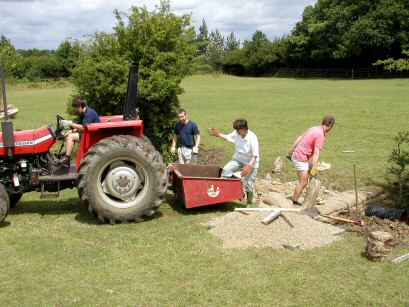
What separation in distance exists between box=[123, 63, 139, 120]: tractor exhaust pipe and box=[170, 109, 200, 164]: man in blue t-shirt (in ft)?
6.56

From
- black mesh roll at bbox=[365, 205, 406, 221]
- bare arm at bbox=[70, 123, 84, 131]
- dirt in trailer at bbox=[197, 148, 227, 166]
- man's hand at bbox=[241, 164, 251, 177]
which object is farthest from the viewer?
dirt in trailer at bbox=[197, 148, 227, 166]

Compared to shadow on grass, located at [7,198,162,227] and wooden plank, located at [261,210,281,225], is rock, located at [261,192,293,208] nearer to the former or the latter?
wooden plank, located at [261,210,281,225]

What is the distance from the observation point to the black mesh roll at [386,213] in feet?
23.8

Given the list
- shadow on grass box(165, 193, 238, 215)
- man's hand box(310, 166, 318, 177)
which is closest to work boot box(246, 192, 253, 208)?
shadow on grass box(165, 193, 238, 215)

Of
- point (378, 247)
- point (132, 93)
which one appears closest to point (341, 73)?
point (132, 93)

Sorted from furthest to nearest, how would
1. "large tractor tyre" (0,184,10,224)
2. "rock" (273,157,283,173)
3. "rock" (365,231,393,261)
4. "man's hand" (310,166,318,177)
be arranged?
"rock" (273,157,283,173) → "man's hand" (310,166,318,177) → "large tractor tyre" (0,184,10,224) → "rock" (365,231,393,261)

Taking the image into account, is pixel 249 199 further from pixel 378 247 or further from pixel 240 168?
pixel 378 247

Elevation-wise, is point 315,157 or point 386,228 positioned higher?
point 315,157

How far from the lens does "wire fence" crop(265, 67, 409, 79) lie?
48.9m

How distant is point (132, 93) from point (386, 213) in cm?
417

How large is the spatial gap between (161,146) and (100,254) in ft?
20.5

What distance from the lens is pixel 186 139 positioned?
9578 mm

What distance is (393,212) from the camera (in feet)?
23.9

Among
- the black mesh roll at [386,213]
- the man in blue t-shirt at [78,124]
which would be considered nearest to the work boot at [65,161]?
the man in blue t-shirt at [78,124]
